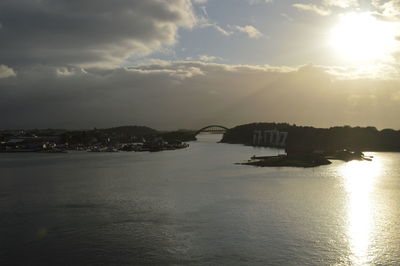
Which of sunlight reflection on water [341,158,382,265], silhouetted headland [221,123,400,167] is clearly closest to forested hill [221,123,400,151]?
silhouetted headland [221,123,400,167]

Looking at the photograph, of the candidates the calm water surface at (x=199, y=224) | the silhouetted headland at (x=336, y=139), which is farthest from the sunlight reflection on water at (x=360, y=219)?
the silhouetted headland at (x=336, y=139)

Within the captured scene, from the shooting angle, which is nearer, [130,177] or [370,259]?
[370,259]

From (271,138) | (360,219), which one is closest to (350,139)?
(271,138)

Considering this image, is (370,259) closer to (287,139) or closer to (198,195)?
(198,195)

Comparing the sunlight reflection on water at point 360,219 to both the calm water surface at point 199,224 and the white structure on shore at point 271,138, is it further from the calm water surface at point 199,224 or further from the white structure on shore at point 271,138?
the white structure on shore at point 271,138

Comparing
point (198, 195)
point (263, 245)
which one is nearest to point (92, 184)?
point (198, 195)

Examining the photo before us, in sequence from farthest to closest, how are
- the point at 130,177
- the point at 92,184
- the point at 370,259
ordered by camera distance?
the point at 130,177, the point at 92,184, the point at 370,259

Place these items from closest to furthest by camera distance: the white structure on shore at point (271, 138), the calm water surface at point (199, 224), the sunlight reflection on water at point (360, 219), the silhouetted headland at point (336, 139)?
the calm water surface at point (199, 224)
the sunlight reflection on water at point (360, 219)
the silhouetted headland at point (336, 139)
the white structure on shore at point (271, 138)

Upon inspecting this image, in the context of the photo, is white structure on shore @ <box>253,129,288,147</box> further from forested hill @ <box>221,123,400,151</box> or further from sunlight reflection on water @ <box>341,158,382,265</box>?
sunlight reflection on water @ <box>341,158,382,265</box>
